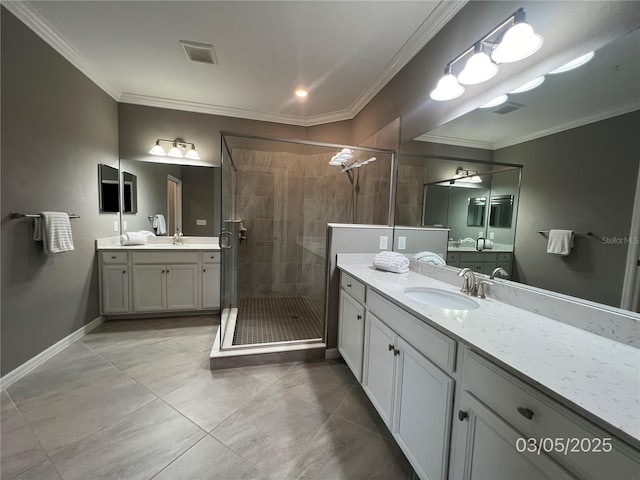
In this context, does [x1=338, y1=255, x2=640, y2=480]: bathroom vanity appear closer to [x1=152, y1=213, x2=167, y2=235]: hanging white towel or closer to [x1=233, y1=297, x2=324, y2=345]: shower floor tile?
[x1=233, y1=297, x2=324, y2=345]: shower floor tile

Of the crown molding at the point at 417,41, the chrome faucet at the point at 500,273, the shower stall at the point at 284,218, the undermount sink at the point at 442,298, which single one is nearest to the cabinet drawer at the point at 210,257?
the shower stall at the point at 284,218

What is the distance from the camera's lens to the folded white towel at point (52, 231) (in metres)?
2.06

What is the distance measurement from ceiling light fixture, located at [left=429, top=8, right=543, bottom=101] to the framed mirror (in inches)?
134

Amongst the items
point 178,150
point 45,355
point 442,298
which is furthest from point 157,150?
point 442,298

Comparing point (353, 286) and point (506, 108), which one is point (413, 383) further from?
point (506, 108)

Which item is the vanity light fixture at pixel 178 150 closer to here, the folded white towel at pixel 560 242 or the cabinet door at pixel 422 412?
the cabinet door at pixel 422 412

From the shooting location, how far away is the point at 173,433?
1515 millimetres

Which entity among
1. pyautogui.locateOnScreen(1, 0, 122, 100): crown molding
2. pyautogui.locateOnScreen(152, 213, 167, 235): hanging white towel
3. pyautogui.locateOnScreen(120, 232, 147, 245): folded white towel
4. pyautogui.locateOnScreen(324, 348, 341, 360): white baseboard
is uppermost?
pyautogui.locateOnScreen(1, 0, 122, 100): crown molding

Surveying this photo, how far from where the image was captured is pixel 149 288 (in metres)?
3.07

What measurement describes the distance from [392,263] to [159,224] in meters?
3.02

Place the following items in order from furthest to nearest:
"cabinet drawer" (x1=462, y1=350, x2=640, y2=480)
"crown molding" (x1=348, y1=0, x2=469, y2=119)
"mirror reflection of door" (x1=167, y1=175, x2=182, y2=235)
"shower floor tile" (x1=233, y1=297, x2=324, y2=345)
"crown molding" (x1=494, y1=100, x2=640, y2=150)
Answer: "mirror reflection of door" (x1=167, y1=175, x2=182, y2=235), "shower floor tile" (x1=233, y1=297, x2=324, y2=345), "crown molding" (x1=348, y1=0, x2=469, y2=119), "crown molding" (x1=494, y1=100, x2=640, y2=150), "cabinet drawer" (x1=462, y1=350, x2=640, y2=480)

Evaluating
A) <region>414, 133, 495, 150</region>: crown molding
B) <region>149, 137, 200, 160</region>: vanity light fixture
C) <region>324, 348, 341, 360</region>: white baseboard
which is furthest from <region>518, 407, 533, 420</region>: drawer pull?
<region>149, 137, 200, 160</region>: vanity light fixture

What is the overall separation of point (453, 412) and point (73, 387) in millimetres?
2491

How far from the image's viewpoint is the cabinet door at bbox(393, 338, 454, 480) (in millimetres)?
1005
